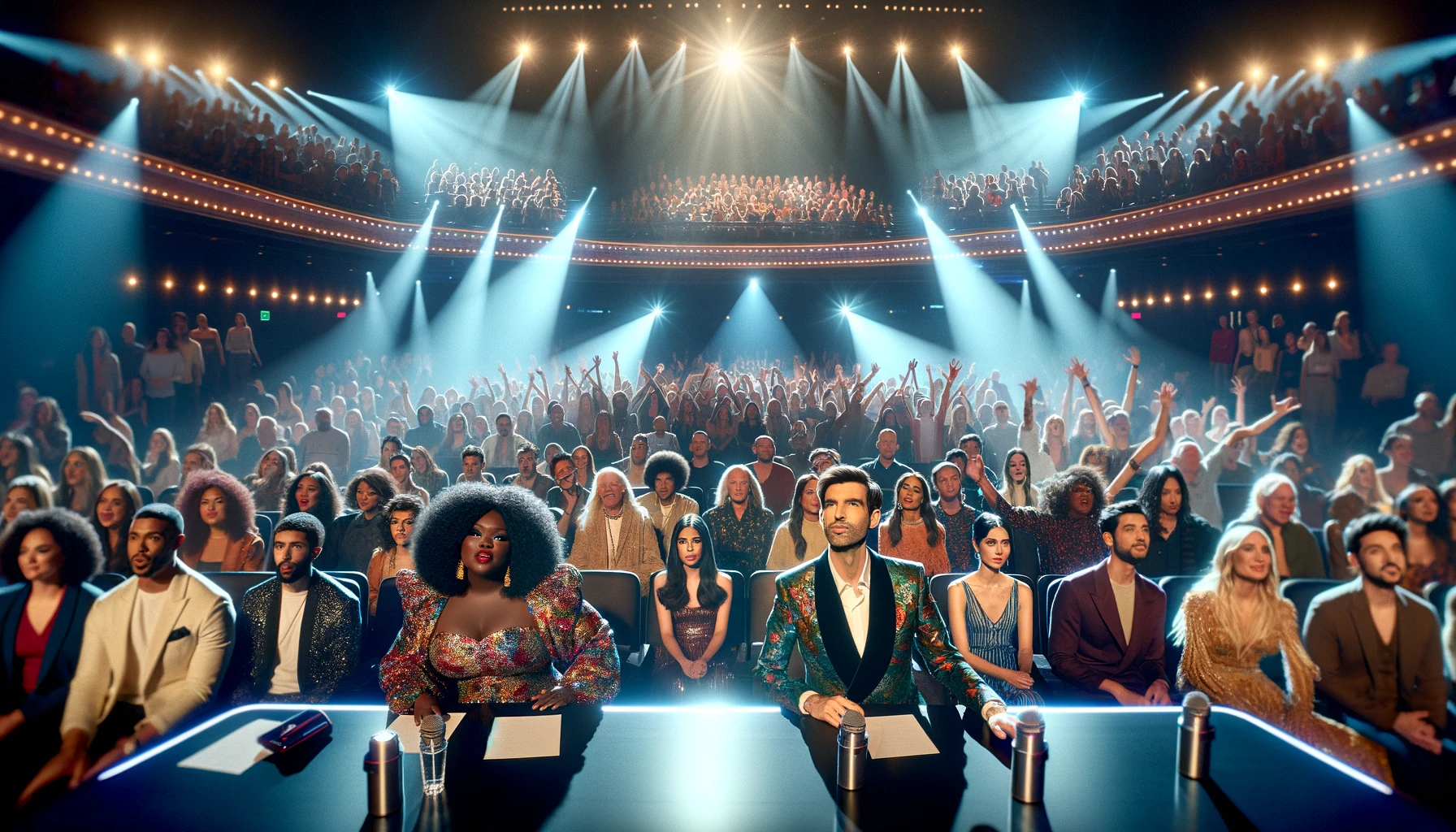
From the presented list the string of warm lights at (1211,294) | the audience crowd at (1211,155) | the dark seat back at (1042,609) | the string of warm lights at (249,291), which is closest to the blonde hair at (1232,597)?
the dark seat back at (1042,609)

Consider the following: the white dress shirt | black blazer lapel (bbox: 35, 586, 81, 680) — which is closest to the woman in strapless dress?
the white dress shirt

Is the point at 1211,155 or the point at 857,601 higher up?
the point at 1211,155

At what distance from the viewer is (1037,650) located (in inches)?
149

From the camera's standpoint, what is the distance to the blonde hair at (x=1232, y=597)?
293 cm

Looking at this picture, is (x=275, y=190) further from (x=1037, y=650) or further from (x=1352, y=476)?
(x=1352, y=476)

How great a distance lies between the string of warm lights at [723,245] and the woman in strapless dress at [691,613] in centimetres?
857

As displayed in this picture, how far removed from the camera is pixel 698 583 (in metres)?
3.67

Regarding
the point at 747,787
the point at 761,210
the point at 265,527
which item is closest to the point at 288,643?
the point at 265,527

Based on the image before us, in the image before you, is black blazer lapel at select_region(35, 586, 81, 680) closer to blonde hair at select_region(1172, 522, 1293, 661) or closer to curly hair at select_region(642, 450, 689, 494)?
curly hair at select_region(642, 450, 689, 494)

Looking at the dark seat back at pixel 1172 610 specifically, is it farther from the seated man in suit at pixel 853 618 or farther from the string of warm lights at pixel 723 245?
the string of warm lights at pixel 723 245

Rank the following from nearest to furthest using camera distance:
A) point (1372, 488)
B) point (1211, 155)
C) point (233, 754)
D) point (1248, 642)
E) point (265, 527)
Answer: point (233, 754)
point (1248, 642)
point (1372, 488)
point (265, 527)
point (1211, 155)

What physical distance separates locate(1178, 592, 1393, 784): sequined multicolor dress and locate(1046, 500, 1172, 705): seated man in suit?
0.13 metres

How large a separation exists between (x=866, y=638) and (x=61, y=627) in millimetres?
2947

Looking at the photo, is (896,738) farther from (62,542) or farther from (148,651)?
(62,542)
